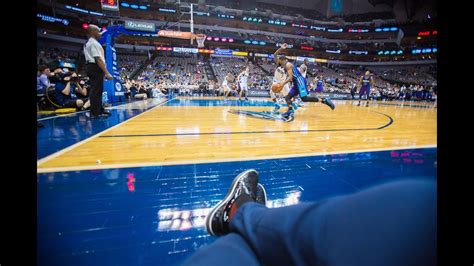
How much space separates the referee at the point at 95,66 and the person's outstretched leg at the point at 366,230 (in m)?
5.11

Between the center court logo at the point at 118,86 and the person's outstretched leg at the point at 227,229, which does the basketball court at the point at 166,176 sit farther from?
the center court logo at the point at 118,86

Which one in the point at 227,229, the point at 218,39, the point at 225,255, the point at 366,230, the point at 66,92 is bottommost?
the point at 227,229

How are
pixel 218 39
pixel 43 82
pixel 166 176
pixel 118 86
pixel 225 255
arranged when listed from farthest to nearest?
pixel 218 39
pixel 118 86
pixel 43 82
pixel 166 176
pixel 225 255

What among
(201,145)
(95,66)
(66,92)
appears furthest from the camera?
(66,92)

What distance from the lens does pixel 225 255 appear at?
0.70 m

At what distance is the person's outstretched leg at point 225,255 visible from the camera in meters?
0.68

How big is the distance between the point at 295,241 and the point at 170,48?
104ft

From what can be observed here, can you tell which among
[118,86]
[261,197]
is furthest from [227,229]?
[118,86]

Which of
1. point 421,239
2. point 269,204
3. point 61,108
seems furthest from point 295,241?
point 61,108

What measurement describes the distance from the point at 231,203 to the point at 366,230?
787 millimetres

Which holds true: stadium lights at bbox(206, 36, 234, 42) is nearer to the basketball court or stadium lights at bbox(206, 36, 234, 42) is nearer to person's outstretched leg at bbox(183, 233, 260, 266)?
the basketball court

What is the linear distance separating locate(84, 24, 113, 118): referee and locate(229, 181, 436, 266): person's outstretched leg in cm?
511

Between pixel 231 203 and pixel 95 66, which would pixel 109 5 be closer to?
pixel 95 66
